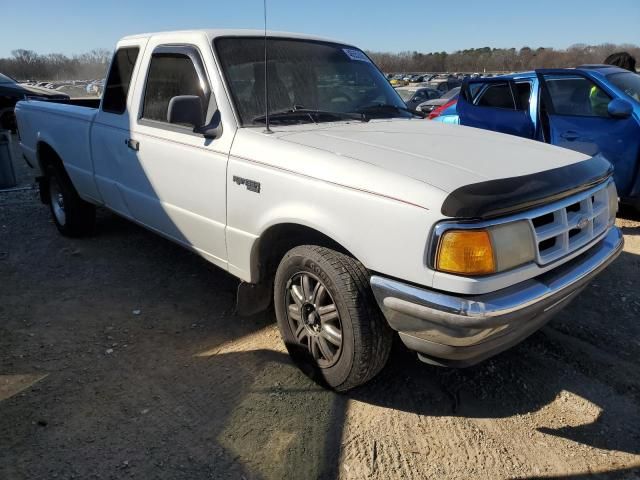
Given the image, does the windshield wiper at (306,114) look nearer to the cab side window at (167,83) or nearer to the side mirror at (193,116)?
the side mirror at (193,116)

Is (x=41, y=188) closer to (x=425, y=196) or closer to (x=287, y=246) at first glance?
(x=287, y=246)

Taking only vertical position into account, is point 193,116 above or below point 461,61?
below

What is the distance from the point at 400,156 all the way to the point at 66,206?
3.99 m

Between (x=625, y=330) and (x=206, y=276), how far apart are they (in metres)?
3.28

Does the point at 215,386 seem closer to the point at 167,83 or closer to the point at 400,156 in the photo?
the point at 400,156

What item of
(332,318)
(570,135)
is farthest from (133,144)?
(570,135)

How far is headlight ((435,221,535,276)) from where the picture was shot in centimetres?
205

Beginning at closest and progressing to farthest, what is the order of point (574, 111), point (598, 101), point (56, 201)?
point (56, 201)
point (598, 101)
point (574, 111)

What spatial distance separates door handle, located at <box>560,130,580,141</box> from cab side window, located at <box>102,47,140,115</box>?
15.3 ft

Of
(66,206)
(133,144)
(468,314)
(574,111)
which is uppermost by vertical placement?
(574,111)

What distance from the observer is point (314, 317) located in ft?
9.06

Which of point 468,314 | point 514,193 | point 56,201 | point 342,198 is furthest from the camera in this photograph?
point 56,201

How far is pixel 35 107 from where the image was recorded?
526 cm

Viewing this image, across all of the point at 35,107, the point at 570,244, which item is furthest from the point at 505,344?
the point at 35,107
